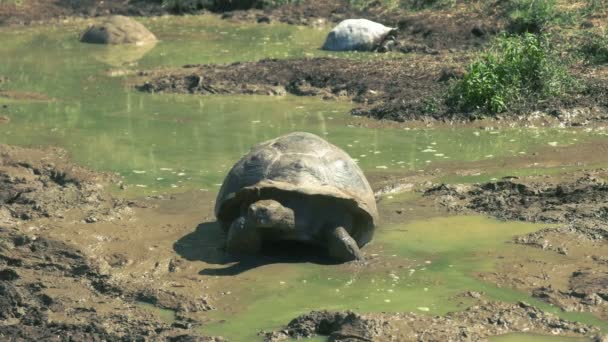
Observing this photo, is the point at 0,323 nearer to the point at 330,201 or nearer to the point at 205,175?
the point at 330,201

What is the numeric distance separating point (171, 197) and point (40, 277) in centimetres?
216

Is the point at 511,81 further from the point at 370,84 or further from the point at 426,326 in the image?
the point at 426,326

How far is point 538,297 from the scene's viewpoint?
6.51 m

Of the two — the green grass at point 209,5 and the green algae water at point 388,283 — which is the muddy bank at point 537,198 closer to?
the green algae water at point 388,283

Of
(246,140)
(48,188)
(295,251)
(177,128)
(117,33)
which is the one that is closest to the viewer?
(295,251)

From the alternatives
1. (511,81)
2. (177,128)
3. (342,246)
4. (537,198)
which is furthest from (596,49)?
(342,246)

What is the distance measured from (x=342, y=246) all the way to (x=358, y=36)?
10021 mm

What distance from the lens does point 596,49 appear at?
13953 millimetres

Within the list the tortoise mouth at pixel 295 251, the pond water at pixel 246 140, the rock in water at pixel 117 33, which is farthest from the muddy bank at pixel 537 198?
the rock in water at pixel 117 33

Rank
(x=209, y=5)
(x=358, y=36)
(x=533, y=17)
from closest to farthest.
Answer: (x=533, y=17), (x=358, y=36), (x=209, y=5)

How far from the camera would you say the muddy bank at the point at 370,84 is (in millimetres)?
11992

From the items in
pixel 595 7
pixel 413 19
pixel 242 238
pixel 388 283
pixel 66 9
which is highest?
pixel 595 7

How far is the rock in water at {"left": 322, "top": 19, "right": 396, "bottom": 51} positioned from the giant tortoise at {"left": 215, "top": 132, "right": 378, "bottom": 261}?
948 centimetres

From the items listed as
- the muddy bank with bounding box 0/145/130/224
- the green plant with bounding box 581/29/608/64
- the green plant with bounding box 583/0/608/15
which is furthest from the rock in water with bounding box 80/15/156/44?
the muddy bank with bounding box 0/145/130/224
